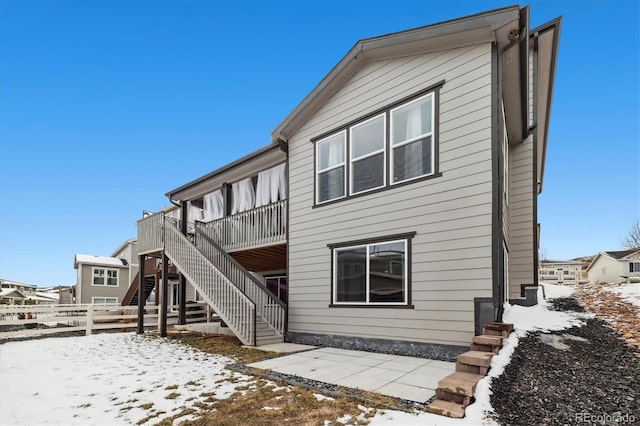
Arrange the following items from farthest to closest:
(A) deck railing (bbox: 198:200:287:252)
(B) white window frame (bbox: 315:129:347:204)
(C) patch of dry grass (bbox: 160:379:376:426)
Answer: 1. (A) deck railing (bbox: 198:200:287:252)
2. (B) white window frame (bbox: 315:129:347:204)
3. (C) patch of dry grass (bbox: 160:379:376:426)

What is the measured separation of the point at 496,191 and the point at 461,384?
3266 millimetres

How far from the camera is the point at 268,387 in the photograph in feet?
15.4

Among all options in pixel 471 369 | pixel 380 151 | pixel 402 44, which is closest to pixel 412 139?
pixel 380 151

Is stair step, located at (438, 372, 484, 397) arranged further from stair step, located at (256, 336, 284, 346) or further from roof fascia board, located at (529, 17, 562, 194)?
roof fascia board, located at (529, 17, 562, 194)

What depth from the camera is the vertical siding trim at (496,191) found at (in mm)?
5508

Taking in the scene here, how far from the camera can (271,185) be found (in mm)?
10516

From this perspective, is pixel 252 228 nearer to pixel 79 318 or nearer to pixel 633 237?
pixel 79 318

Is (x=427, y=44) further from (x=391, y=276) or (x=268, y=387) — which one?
(x=268, y=387)

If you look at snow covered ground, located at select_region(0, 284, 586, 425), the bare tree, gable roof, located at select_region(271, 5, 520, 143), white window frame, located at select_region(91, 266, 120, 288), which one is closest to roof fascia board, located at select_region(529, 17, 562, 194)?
gable roof, located at select_region(271, 5, 520, 143)

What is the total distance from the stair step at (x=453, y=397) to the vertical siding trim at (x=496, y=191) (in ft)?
7.20

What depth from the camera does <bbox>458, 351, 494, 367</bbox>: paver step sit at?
4176 mm

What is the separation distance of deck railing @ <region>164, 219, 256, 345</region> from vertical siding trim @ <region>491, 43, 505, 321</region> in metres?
5.31

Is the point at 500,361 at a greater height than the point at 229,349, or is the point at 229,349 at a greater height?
the point at 500,361

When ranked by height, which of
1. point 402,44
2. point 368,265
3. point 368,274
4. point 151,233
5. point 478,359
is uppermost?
point 402,44
